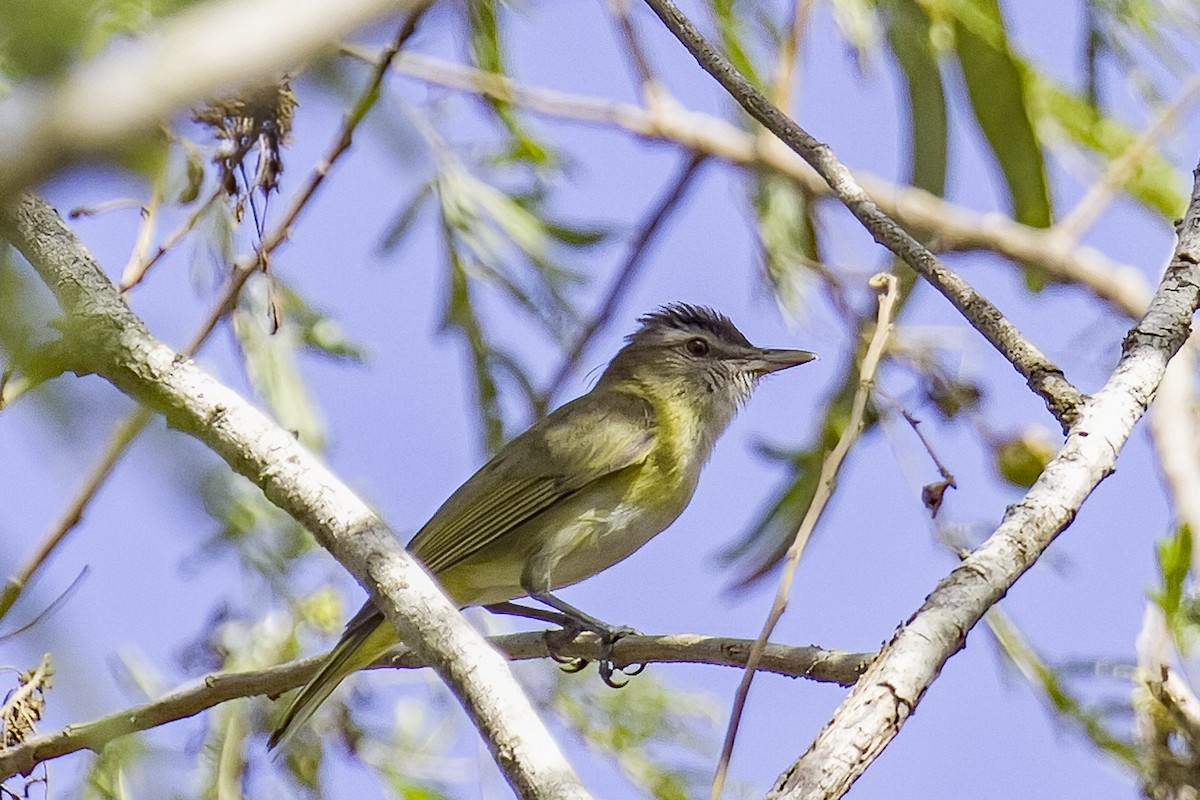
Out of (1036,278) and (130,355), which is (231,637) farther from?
(1036,278)

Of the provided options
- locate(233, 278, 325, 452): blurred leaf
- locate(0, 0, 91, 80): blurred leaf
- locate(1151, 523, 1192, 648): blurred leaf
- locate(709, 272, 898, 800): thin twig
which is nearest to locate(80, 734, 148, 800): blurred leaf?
locate(709, 272, 898, 800): thin twig

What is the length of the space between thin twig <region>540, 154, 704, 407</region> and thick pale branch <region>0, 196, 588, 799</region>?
1.50 m

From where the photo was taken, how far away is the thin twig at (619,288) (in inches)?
150

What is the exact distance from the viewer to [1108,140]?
4.52 meters

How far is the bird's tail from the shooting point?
3123 millimetres

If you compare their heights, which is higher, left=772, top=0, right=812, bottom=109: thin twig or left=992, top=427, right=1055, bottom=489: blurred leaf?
left=772, top=0, right=812, bottom=109: thin twig

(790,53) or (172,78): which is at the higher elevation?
(790,53)

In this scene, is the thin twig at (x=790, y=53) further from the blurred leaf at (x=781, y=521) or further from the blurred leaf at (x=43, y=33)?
the blurred leaf at (x=43, y=33)

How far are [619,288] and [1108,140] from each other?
6.05 feet

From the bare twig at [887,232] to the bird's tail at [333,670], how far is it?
1456 millimetres

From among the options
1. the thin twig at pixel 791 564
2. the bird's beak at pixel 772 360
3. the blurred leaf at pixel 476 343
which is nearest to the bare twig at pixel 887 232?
the thin twig at pixel 791 564

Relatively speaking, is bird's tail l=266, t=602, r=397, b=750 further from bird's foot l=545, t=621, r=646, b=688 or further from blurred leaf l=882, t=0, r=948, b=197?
blurred leaf l=882, t=0, r=948, b=197

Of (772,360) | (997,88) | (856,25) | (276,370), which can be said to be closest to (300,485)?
(276,370)

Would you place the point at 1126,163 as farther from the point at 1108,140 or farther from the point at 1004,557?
the point at 1004,557
